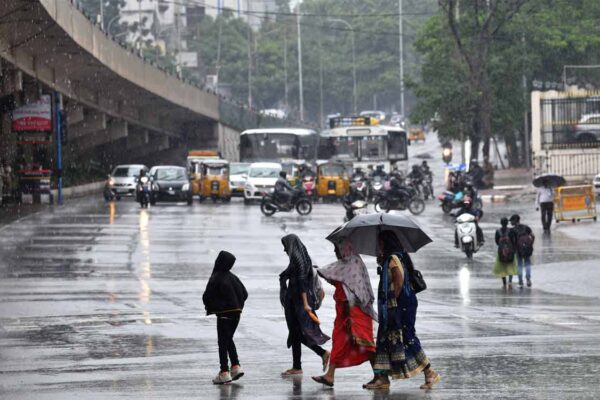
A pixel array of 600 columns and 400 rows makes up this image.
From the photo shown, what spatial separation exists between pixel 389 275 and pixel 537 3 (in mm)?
62647

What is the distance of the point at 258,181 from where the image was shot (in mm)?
56469

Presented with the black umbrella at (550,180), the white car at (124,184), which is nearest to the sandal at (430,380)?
the black umbrella at (550,180)

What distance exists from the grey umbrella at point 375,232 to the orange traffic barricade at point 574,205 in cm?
2826

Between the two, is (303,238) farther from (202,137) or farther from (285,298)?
(202,137)

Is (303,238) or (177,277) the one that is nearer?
(177,277)

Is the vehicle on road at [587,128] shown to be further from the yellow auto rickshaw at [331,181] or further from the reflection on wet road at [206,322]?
the reflection on wet road at [206,322]

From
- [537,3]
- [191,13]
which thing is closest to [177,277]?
[537,3]

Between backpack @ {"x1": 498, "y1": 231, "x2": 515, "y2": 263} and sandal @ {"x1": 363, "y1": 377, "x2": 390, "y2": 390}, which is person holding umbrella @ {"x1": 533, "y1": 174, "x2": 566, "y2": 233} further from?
sandal @ {"x1": 363, "y1": 377, "x2": 390, "y2": 390}

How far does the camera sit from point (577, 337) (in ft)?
55.8

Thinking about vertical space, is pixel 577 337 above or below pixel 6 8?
below

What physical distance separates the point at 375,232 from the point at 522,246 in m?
12.2

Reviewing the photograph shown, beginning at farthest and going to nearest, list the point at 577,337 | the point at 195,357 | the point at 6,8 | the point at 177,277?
the point at 6,8 → the point at 177,277 → the point at 577,337 → the point at 195,357

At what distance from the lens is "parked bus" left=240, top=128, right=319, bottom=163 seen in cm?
6912

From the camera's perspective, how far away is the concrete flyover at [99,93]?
136 ft
